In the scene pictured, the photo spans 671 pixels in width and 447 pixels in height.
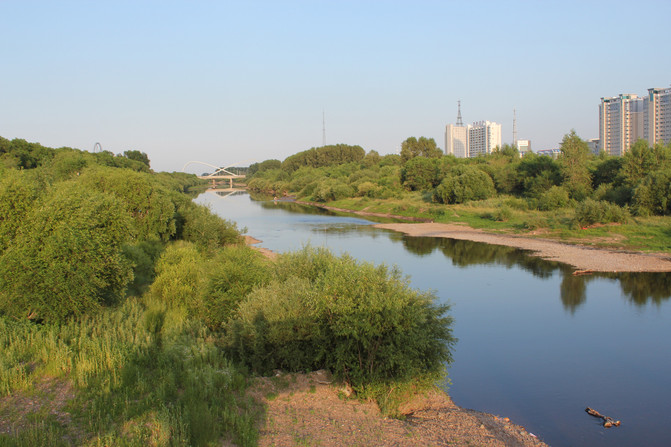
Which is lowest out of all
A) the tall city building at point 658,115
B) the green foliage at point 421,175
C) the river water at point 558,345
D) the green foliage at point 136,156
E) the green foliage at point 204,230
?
the river water at point 558,345

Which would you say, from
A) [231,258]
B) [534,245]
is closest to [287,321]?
[231,258]

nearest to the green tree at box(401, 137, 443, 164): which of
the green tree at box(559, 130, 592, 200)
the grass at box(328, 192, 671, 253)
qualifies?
the grass at box(328, 192, 671, 253)

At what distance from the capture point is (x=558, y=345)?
527 inches

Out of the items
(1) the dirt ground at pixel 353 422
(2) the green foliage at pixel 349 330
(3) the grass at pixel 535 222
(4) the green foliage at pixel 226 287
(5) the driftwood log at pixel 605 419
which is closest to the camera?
(1) the dirt ground at pixel 353 422

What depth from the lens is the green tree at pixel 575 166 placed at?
40047 mm

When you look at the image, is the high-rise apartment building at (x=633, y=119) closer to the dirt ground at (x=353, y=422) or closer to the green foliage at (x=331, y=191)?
the green foliage at (x=331, y=191)

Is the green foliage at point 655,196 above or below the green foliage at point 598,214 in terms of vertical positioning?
above

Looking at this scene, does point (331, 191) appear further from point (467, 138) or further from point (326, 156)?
point (467, 138)

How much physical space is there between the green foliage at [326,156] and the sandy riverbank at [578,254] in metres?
77.5

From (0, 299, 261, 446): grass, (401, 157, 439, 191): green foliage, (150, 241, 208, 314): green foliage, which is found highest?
(401, 157, 439, 191): green foliage

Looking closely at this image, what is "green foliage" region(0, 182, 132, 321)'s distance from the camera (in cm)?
972

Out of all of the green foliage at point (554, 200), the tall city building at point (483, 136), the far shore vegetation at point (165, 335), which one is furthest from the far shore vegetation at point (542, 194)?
the tall city building at point (483, 136)

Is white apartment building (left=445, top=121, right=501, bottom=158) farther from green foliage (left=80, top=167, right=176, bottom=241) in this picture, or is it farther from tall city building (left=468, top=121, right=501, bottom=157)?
green foliage (left=80, top=167, right=176, bottom=241)

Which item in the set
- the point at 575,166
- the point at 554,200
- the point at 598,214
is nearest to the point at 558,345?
the point at 598,214
